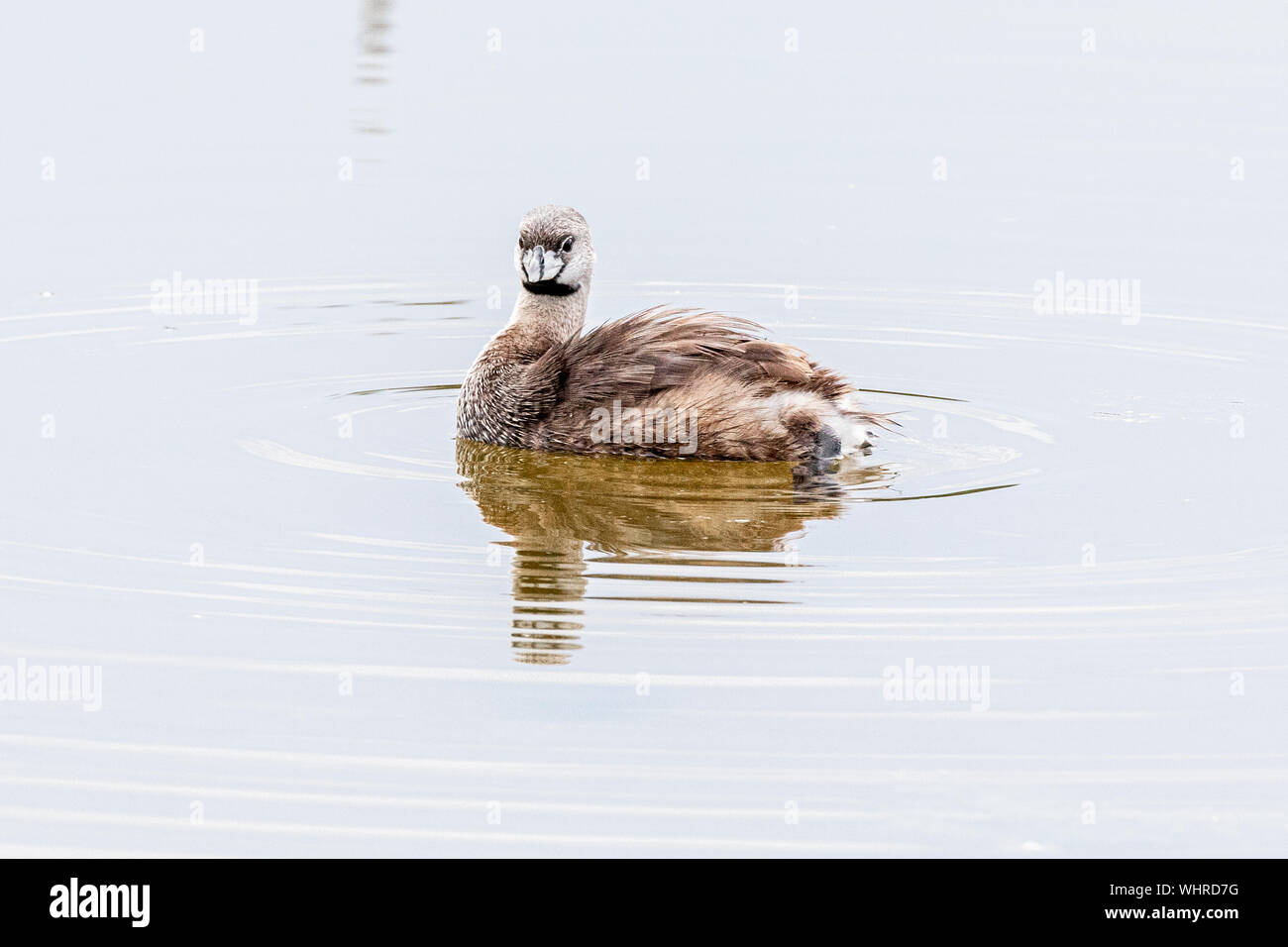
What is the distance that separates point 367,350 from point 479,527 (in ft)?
10.9

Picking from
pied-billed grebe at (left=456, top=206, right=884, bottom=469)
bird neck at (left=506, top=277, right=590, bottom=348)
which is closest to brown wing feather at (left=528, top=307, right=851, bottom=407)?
pied-billed grebe at (left=456, top=206, right=884, bottom=469)

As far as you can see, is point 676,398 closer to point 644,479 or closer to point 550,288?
point 644,479

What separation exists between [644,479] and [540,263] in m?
1.57

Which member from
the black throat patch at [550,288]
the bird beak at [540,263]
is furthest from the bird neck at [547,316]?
the bird beak at [540,263]

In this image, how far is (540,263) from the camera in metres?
10.1

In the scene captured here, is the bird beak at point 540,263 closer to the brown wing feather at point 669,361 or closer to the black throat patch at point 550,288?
the black throat patch at point 550,288

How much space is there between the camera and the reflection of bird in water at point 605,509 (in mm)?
7551

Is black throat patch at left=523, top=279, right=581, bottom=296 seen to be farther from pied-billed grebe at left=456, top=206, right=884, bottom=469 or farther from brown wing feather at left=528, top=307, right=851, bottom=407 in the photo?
brown wing feather at left=528, top=307, right=851, bottom=407

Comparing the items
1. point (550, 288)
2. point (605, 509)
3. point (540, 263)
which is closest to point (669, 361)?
point (605, 509)

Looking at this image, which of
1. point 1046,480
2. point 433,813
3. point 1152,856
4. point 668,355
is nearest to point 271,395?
point 668,355

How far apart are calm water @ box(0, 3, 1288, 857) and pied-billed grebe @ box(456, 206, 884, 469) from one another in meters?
0.19

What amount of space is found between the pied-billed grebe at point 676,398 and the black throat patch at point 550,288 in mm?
552

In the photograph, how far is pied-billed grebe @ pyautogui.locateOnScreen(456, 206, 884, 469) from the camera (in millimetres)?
9195

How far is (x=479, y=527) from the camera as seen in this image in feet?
27.4
